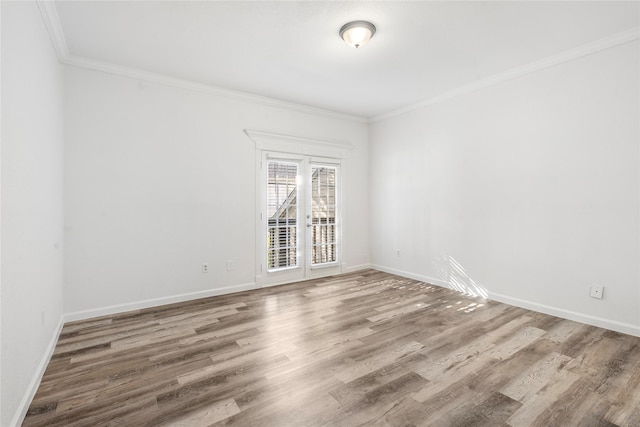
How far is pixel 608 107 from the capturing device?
2.98 m

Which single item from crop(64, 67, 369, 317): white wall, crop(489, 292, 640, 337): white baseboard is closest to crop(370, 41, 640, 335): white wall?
crop(489, 292, 640, 337): white baseboard

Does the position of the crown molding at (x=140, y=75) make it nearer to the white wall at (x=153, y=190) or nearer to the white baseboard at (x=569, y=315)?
the white wall at (x=153, y=190)

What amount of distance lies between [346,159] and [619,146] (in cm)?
358

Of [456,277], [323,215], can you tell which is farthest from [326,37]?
[456,277]

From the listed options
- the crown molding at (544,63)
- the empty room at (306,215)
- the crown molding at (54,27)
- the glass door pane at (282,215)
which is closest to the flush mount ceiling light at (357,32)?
the empty room at (306,215)

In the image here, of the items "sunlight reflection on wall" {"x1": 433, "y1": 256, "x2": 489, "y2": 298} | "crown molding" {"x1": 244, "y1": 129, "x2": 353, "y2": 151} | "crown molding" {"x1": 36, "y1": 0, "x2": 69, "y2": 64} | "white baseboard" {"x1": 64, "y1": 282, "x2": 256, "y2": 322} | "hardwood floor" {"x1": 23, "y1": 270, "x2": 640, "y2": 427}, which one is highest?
"crown molding" {"x1": 36, "y1": 0, "x2": 69, "y2": 64}

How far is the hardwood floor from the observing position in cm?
181

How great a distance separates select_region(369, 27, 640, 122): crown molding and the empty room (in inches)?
1.0

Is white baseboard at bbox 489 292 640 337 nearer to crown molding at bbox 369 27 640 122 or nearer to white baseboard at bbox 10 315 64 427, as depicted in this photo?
crown molding at bbox 369 27 640 122

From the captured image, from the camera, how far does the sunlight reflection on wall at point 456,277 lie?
4129 millimetres

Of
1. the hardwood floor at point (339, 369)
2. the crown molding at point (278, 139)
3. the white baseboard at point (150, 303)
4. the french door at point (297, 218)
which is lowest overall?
the hardwood floor at point (339, 369)

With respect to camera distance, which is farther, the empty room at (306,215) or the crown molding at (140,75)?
the crown molding at (140,75)

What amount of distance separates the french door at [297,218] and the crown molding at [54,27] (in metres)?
2.43

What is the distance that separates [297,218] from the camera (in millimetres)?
4910
